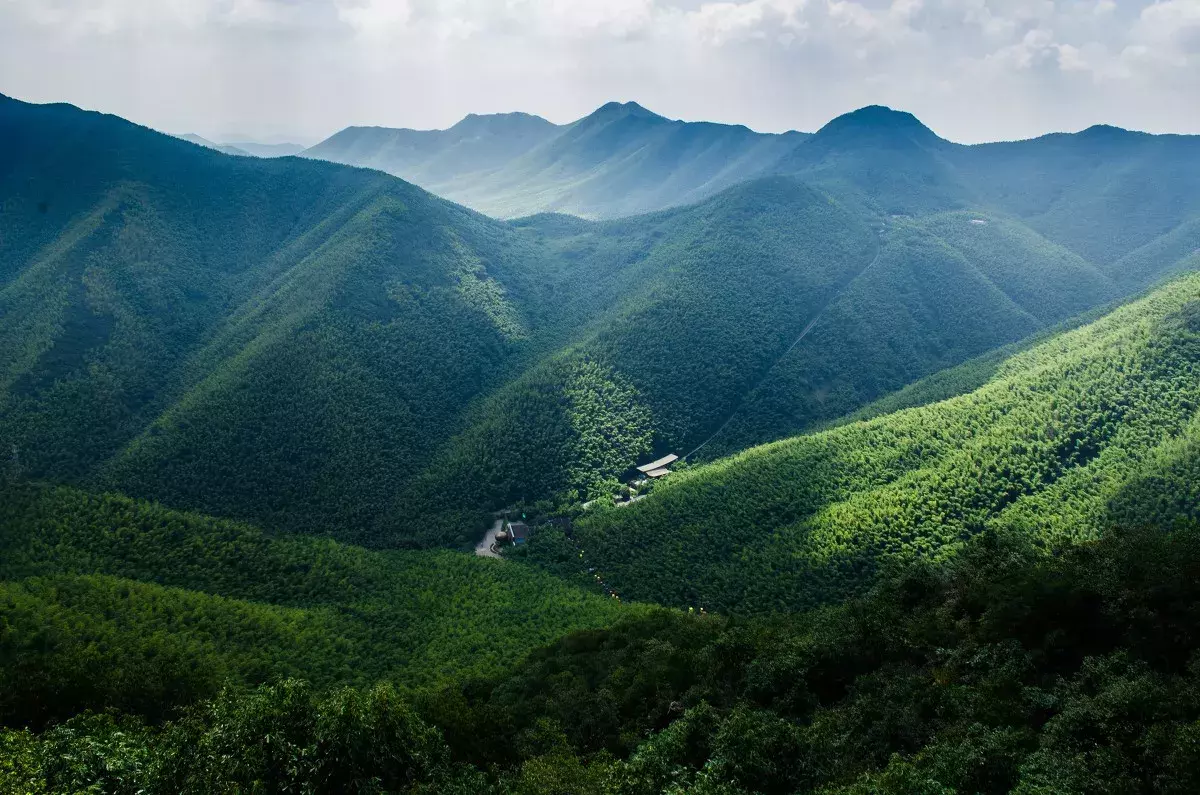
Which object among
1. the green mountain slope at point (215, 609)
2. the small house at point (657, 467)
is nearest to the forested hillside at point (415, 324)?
the small house at point (657, 467)

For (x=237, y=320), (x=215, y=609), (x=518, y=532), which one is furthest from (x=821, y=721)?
(x=237, y=320)

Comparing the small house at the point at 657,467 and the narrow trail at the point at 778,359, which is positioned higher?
the narrow trail at the point at 778,359

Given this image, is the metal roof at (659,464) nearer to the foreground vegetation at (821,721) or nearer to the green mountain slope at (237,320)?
the green mountain slope at (237,320)

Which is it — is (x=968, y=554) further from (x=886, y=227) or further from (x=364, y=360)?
(x=886, y=227)

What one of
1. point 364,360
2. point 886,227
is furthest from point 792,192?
point 364,360

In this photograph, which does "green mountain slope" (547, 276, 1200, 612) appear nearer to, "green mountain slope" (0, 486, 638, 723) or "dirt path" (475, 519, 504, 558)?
"dirt path" (475, 519, 504, 558)

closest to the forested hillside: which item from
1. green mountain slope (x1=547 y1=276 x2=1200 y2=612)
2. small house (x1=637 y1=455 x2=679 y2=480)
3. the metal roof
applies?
the metal roof
